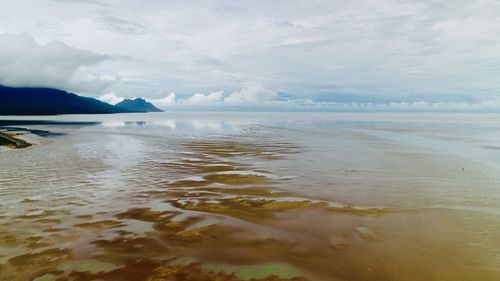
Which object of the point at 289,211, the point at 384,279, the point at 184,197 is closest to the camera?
the point at 384,279

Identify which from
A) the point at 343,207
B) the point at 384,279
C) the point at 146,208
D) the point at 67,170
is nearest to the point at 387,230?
the point at 343,207

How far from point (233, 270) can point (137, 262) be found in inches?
88.5

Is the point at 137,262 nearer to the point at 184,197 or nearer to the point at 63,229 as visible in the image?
the point at 63,229

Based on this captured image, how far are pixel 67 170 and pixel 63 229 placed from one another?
1130 cm

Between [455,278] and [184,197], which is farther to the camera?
[184,197]

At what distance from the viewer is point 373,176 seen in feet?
55.2

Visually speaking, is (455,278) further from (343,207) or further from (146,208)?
(146,208)

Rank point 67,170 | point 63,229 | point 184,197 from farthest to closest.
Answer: point 67,170
point 184,197
point 63,229

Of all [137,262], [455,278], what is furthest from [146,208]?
[455,278]

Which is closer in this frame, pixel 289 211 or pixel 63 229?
pixel 63 229

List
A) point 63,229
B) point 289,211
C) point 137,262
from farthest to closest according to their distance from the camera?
1. point 289,211
2. point 63,229
3. point 137,262

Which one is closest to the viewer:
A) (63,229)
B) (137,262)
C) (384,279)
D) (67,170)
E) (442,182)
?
(384,279)

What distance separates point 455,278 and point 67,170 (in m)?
19.8

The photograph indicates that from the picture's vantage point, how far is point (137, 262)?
7094mm
